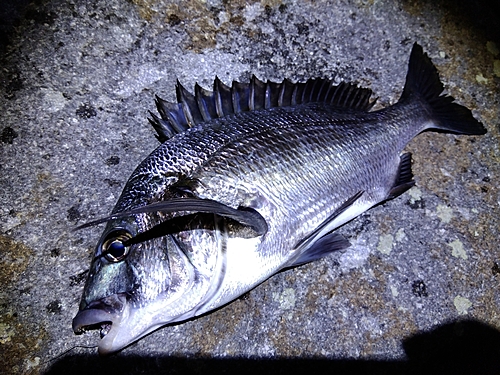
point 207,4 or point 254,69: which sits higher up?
point 207,4

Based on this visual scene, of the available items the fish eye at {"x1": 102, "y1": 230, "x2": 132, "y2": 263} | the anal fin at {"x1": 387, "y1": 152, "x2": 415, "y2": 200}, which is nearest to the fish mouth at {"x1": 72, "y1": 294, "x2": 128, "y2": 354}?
the fish eye at {"x1": 102, "y1": 230, "x2": 132, "y2": 263}

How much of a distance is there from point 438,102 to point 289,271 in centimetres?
106

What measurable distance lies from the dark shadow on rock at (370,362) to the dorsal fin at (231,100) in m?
0.83

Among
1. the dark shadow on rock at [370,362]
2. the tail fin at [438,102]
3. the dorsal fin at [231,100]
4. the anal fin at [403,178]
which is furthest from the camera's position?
the tail fin at [438,102]

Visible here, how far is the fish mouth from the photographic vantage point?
1099 mm

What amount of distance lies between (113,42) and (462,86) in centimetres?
174

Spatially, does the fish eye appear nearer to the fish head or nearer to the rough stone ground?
the fish head

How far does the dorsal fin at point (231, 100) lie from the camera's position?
59.4 inches

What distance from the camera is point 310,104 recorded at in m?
1.62

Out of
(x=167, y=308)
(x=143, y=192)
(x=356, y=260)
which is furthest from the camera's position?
(x=356, y=260)

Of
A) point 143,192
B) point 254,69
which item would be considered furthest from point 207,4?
point 143,192

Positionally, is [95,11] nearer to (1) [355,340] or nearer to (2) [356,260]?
(2) [356,260]

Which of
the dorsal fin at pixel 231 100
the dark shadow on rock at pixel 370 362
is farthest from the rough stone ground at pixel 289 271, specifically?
the dorsal fin at pixel 231 100

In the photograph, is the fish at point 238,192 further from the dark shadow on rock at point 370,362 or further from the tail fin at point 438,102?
the dark shadow on rock at point 370,362
